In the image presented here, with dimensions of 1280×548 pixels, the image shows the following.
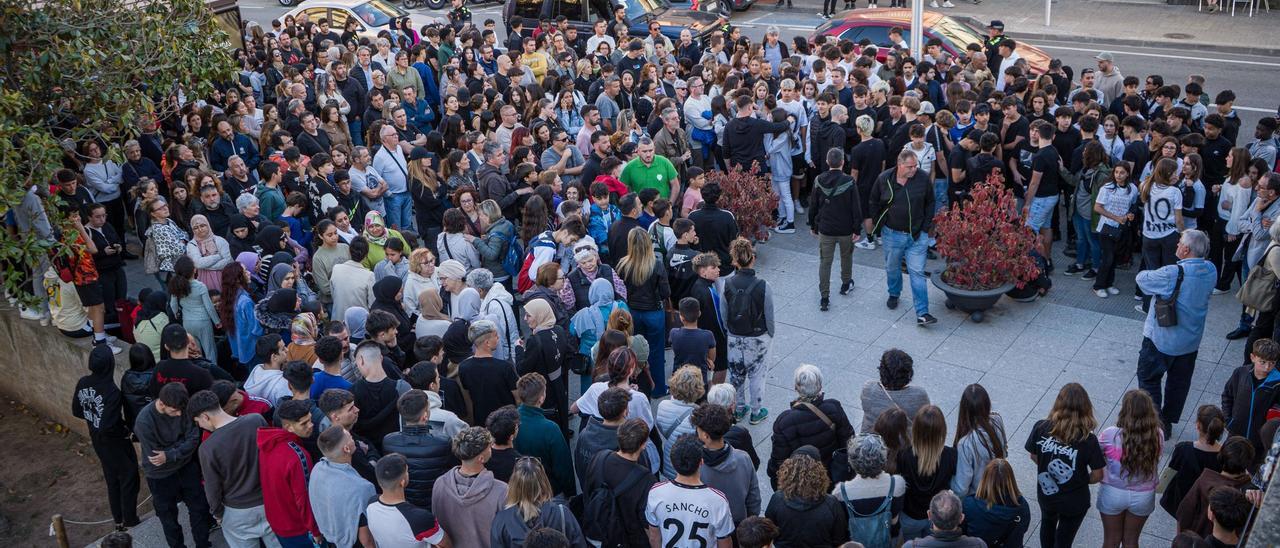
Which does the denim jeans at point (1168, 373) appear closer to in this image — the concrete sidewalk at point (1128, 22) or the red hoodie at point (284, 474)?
the red hoodie at point (284, 474)

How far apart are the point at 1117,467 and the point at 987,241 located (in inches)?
165

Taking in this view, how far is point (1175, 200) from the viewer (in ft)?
32.3

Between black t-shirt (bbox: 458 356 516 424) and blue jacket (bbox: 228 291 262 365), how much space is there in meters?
2.26

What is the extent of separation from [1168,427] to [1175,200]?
7.78 ft

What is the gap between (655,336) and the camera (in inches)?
368

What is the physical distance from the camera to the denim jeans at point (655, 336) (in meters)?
9.21

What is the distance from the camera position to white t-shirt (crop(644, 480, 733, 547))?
5.74m

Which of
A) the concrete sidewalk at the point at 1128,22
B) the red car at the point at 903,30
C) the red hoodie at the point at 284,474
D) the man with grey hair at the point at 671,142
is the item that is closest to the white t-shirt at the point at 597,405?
the red hoodie at the point at 284,474

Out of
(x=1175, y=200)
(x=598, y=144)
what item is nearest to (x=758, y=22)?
(x=598, y=144)

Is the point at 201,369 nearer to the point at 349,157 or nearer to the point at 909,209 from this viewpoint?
the point at 349,157

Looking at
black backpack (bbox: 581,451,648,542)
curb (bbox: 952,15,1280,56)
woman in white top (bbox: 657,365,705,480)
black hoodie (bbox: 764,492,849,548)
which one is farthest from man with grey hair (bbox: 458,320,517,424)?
curb (bbox: 952,15,1280,56)

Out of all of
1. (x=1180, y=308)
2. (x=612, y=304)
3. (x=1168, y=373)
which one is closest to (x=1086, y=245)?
(x=1168, y=373)

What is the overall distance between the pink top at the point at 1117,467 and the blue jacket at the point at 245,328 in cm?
638

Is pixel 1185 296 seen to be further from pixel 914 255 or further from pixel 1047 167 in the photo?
pixel 1047 167
